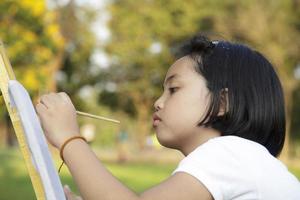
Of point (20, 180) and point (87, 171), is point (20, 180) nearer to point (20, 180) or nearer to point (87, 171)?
point (20, 180)

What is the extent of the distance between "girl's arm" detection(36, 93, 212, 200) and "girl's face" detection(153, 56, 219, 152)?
0.20 m

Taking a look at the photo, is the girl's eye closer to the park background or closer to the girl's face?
the girl's face

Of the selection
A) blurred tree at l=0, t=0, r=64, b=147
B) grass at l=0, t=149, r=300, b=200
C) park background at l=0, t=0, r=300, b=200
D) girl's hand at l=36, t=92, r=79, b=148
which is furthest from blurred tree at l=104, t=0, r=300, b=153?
girl's hand at l=36, t=92, r=79, b=148

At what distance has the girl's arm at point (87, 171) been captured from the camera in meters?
1.23

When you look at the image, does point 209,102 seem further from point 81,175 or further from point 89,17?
point 89,17

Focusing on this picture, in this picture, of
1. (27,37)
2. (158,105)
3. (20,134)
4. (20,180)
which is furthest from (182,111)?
(27,37)

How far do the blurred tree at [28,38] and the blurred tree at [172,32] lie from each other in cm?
737

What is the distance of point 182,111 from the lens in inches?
57.6

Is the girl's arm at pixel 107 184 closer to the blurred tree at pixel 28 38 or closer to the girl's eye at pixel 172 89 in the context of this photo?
the girl's eye at pixel 172 89

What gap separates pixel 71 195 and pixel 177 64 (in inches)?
19.6

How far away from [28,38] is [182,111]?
17424 mm

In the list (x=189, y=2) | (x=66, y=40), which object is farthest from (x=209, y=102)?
(x=189, y=2)

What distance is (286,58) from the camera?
1080 inches

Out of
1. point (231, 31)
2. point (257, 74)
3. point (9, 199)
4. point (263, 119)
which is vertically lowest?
point (9, 199)
